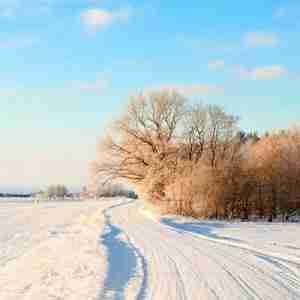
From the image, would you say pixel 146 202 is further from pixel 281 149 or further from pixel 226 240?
pixel 226 240

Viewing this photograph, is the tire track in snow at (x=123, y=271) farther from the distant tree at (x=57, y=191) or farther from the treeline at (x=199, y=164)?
the distant tree at (x=57, y=191)

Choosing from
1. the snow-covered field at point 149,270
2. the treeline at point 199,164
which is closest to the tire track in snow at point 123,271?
the snow-covered field at point 149,270

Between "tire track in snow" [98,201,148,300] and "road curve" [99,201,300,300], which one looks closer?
"tire track in snow" [98,201,148,300]

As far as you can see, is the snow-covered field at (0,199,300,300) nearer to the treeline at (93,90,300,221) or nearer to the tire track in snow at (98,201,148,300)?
the tire track in snow at (98,201,148,300)

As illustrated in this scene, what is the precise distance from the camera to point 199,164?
149 feet

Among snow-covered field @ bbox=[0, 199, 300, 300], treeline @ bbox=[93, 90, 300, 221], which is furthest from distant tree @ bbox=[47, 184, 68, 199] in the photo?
snow-covered field @ bbox=[0, 199, 300, 300]

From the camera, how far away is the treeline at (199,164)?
4400 cm

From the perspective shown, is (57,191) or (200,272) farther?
(57,191)

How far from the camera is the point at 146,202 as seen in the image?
48.5 meters

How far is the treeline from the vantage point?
4400cm

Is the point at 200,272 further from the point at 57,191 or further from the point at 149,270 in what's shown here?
the point at 57,191

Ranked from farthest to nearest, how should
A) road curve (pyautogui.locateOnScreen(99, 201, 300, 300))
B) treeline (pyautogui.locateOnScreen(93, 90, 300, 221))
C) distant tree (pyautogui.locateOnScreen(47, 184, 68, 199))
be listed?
distant tree (pyautogui.locateOnScreen(47, 184, 68, 199)) → treeline (pyautogui.locateOnScreen(93, 90, 300, 221)) → road curve (pyautogui.locateOnScreen(99, 201, 300, 300))

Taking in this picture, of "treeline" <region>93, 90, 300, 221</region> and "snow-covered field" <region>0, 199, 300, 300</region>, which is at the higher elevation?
"treeline" <region>93, 90, 300, 221</region>

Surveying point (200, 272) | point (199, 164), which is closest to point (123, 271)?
point (200, 272)
